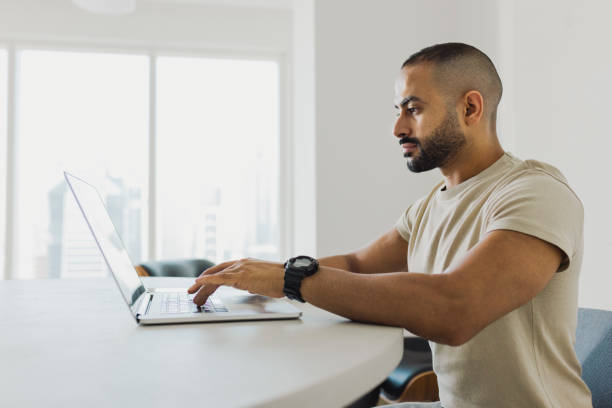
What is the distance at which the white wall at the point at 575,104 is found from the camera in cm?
235

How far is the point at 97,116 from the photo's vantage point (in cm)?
481

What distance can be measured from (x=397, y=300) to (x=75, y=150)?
4518 millimetres

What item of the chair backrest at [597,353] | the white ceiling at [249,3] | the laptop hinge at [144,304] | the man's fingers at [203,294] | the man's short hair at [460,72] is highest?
the white ceiling at [249,3]

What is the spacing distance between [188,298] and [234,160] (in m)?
3.96

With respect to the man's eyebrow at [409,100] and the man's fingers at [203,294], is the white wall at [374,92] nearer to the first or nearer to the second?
the man's eyebrow at [409,100]

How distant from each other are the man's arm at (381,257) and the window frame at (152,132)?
11.1ft

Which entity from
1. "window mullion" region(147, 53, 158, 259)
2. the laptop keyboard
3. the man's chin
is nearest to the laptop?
the laptop keyboard

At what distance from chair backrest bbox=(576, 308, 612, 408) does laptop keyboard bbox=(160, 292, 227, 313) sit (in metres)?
0.92

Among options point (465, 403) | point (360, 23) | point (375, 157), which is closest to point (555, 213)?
point (465, 403)

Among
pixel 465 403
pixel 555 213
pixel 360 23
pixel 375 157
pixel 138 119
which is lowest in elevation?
pixel 465 403

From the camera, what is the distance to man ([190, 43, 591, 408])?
90cm

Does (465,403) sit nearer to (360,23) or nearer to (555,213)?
(555,213)

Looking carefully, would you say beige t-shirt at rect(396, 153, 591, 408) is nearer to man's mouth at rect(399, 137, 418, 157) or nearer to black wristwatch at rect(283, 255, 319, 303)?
man's mouth at rect(399, 137, 418, 157)

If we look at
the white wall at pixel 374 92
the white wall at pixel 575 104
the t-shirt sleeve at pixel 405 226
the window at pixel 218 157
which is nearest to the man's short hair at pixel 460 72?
the t-shirt sleeve at pixel 405 226
